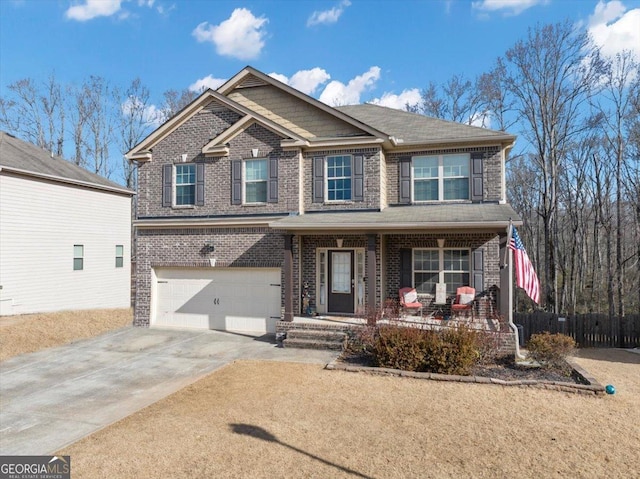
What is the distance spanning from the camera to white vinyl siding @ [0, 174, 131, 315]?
15742mm

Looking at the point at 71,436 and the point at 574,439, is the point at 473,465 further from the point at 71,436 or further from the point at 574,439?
the point at 71,436

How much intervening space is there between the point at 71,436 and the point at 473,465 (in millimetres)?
5599

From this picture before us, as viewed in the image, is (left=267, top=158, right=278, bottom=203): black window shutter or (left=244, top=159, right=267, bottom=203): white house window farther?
(left=244, top=159, right=267, bottom=203): white house window

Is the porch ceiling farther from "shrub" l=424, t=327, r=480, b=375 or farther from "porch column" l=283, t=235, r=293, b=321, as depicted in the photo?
"shrub" l=424, t=327, r=480, b=375

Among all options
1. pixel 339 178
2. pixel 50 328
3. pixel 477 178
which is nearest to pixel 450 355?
pixel 477 178

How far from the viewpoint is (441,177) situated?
43.9ft

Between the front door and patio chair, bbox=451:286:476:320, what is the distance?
3.17m

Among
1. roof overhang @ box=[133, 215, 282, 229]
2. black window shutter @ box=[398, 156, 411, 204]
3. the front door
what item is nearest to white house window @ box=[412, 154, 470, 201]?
black window shutter @ box=[398, 156, 411, 204]

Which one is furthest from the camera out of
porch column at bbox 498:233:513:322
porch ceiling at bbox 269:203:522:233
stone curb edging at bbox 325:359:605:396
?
porch ceiling at bbox 269:203:522:233

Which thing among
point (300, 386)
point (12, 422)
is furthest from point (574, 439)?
point (12, 422)

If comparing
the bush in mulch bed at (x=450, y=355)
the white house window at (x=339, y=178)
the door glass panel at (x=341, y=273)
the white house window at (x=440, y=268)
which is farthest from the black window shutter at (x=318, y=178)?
the bush in mulch bed at (x=450, y=355)

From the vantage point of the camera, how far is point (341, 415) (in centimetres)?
653

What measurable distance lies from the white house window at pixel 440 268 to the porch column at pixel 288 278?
13.0ft

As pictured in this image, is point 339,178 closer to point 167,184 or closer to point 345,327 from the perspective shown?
point 345,327
